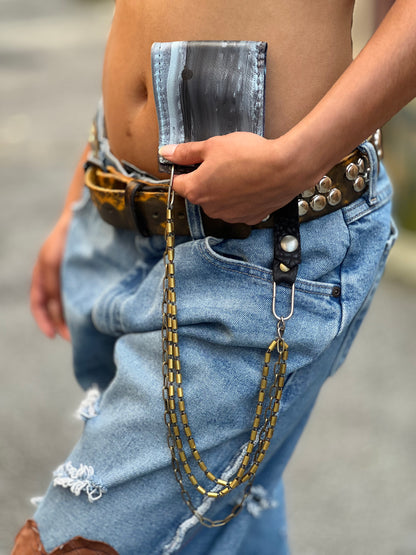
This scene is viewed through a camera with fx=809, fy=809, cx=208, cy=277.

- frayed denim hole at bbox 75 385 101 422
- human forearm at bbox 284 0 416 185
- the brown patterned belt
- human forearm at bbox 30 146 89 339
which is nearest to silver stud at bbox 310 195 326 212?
the brown patterned belt

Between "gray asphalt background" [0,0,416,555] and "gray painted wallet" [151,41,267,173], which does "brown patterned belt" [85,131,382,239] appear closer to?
"gray painted wallet" [151,41,267,173]

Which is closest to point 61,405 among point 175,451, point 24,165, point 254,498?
point 254,498

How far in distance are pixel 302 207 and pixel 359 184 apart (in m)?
0.10

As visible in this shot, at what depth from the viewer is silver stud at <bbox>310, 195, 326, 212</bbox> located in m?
1.08

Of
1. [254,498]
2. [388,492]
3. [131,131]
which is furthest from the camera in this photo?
[388,492]

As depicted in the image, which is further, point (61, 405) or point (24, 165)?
point (24, 165)

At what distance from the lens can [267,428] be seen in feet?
3.77

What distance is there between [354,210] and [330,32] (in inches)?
9.5

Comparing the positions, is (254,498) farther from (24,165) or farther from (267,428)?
(24,165)

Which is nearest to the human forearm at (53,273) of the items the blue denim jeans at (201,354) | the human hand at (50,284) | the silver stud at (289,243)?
the human hand at (50,284)

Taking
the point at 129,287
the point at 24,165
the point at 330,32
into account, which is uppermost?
the point at 330,32

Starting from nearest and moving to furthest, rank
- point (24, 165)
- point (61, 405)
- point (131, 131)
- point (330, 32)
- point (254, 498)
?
point (330, 32) → point (131, 131) → point (254, 498) → point (61, 405) → point (24, 165)

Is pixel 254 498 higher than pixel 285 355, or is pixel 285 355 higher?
pixel 285 355

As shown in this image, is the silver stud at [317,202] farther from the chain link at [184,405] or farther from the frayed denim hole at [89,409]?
the frayed denim hole at [89,409]
